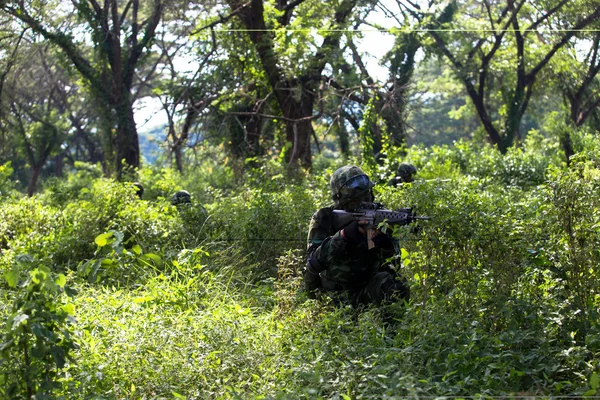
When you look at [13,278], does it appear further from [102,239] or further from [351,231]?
[351,231]

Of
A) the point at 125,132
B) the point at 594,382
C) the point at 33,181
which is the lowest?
the point at 594,382

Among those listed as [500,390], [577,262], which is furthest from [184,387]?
[577,262]

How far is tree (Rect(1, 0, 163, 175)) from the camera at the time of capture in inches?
773

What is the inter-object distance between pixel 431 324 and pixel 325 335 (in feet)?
2.29

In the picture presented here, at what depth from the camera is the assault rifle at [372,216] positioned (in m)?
5.33

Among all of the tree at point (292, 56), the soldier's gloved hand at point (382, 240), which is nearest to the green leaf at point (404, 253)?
the soldier's gloved hand at point (382, 240)

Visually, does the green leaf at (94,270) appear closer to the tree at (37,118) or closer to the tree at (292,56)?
the tree at (292,56)

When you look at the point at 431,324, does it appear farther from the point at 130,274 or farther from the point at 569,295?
the point at 130,274

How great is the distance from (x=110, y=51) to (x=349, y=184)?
1577cm

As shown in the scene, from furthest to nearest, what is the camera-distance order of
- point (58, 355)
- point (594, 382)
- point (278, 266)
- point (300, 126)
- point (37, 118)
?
1. point (37, 118)
2. point (300, 126)
3. point (278, 266)
4. point (58, 355)
5. point (594, 382)

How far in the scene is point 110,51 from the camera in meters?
20.5

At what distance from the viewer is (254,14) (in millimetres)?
15984

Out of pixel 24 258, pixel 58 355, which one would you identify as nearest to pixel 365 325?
pixel 58 355

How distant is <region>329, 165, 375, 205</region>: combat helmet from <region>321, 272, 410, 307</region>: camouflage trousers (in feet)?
2.12
